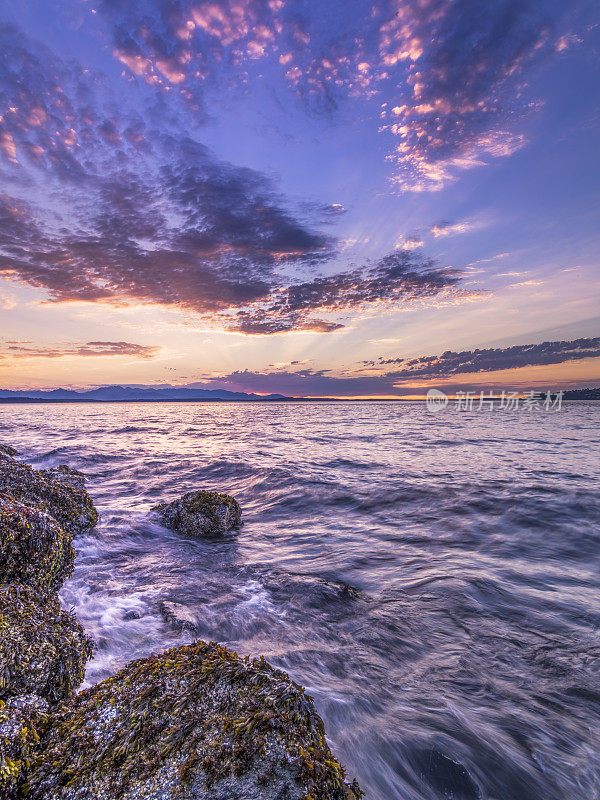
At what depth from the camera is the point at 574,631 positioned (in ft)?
18.8

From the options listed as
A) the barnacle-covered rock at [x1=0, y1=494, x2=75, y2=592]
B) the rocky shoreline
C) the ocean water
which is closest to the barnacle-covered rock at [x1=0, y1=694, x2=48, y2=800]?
the rocky shoreline

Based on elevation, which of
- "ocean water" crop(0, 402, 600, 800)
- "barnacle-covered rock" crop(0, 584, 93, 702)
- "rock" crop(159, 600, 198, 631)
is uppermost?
"barnacle-covered rock" crop(0, 584, 93, 702)

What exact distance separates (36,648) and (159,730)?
1949mm

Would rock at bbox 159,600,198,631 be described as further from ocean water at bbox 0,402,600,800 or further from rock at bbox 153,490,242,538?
rock at bbox 153,490,242,538

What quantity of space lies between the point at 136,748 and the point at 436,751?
337 centimetres

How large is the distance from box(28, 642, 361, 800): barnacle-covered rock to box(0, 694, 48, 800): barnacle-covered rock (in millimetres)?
83

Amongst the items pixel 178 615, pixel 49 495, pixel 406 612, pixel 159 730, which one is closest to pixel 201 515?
pixel 49 495

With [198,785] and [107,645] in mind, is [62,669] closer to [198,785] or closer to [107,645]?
[107,645]

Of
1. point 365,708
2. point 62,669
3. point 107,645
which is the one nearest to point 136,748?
point 62,669

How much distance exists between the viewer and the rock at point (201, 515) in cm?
1016

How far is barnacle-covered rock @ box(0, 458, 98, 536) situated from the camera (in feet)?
26.5

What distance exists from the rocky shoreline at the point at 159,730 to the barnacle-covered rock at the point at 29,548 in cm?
126

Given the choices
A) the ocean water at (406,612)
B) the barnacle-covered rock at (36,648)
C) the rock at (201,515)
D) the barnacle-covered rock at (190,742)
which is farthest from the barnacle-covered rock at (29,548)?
the rock at (201,515)

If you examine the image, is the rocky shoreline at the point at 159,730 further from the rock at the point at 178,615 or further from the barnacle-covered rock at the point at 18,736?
the rock at the point at 178,615
